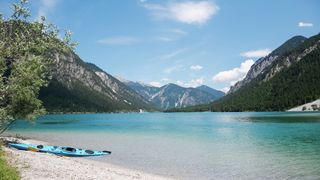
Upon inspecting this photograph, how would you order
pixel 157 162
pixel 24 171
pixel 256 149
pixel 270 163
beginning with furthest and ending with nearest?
pixel 256 149
pixel 157 162
pixel 270 163
pixel 24 171

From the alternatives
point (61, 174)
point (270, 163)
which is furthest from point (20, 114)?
point (270, 163)

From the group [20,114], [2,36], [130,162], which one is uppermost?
[2,36]

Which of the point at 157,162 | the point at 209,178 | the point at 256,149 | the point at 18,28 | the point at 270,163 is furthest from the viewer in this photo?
the point at 256,149

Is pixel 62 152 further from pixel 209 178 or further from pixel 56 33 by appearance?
pixel 209 178

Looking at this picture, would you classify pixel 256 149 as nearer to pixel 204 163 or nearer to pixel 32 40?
pixel 204 163

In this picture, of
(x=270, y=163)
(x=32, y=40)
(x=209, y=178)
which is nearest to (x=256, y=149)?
(x=270, y=163)

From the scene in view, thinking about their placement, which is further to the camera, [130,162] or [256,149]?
[256,149]

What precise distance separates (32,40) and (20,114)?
1590 centimetres

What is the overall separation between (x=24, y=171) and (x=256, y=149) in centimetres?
3881

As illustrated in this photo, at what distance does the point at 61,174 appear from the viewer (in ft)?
89.5

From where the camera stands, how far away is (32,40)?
107 ft

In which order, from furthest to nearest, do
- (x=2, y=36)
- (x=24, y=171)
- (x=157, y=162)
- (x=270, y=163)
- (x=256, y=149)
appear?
(x=256, y=149)
(x=157, y=162)
(x=270, y=163)
(x=2, y=36)
(x=24, y=171)

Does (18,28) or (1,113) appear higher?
(18,28)

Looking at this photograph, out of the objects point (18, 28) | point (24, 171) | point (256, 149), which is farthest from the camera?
point (256, 149)
